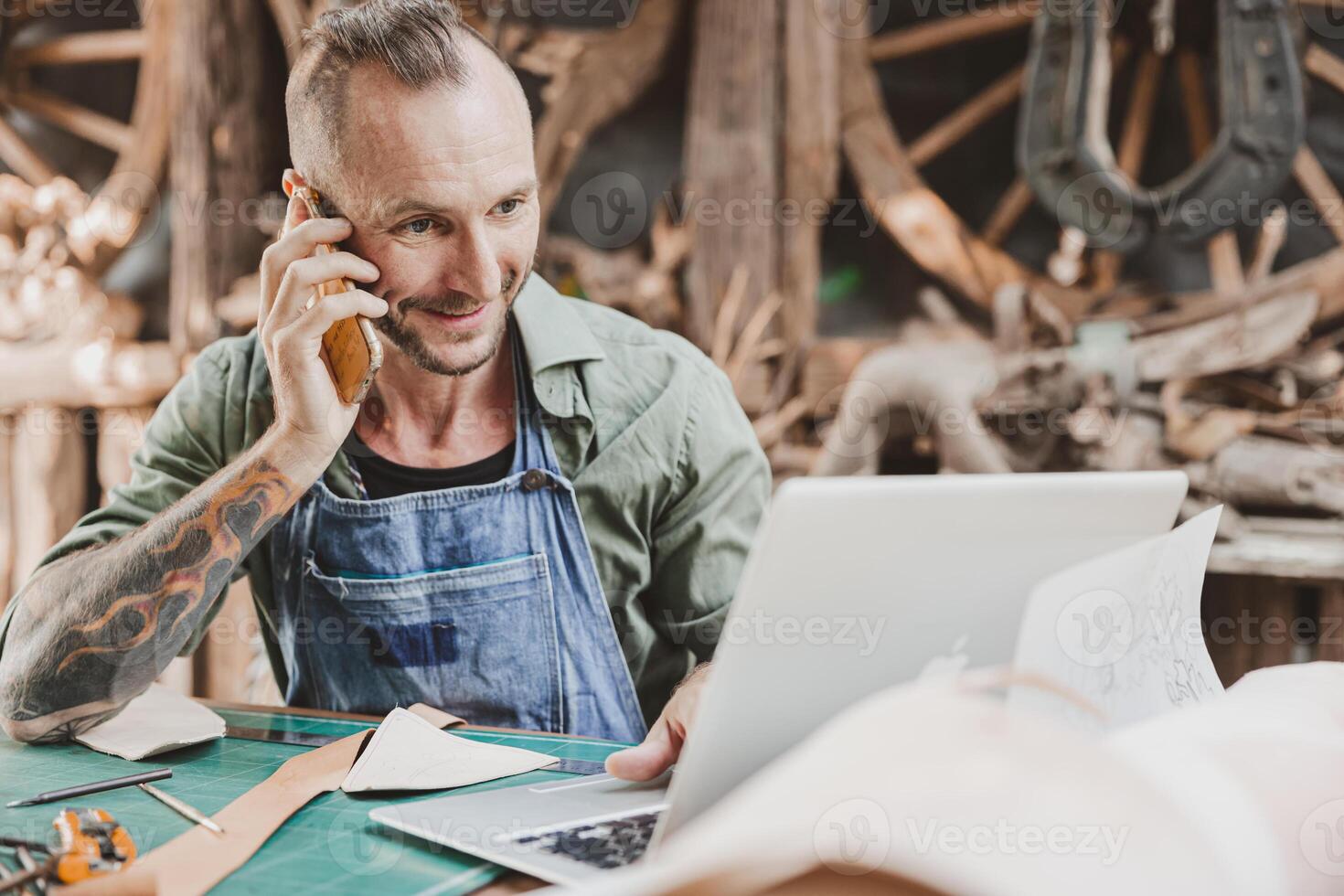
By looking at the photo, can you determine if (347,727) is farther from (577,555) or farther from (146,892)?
(146,892)

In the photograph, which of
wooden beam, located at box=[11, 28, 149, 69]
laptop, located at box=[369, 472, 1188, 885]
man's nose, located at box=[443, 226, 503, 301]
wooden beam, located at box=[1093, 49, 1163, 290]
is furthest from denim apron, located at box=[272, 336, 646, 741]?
wooden beam, located at box=[11, 28, 149, 69]

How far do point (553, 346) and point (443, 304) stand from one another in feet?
0.70

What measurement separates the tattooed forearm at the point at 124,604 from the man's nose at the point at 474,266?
35cm

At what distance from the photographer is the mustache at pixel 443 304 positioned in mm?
1545

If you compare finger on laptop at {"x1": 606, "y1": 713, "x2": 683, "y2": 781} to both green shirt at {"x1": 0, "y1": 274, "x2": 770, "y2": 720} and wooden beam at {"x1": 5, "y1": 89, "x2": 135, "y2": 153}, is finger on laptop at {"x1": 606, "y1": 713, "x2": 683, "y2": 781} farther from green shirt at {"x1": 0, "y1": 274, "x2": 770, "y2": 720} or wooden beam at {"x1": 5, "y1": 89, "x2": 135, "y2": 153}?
wooden beam at {"x1": 5, "y1": 89, "x2": 135, "y2": 153}

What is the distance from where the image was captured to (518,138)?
5.04ft

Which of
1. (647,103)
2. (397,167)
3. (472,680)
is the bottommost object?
(472,680)

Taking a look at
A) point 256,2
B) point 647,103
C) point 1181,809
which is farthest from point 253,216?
point 1181,809

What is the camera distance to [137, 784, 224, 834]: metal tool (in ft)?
3.20

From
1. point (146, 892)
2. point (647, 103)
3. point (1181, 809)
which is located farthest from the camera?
point (647, 103)

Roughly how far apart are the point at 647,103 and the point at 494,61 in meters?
2.25

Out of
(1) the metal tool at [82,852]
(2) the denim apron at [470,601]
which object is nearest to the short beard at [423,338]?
(2) the denim apron at [470,601]

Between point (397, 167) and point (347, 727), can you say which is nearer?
point (347, 727)

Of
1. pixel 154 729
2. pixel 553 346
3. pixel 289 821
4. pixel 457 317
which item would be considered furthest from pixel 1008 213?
pixel 289 821
